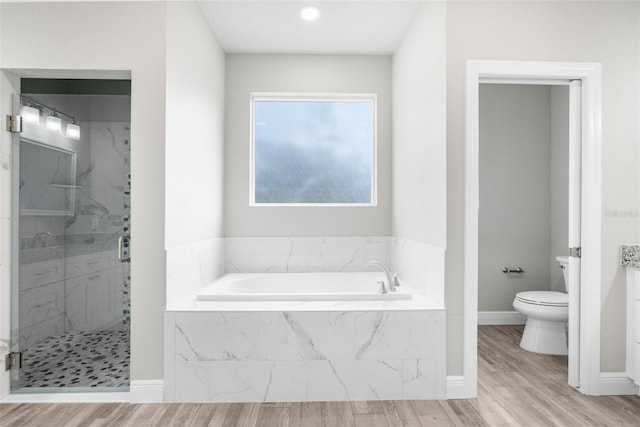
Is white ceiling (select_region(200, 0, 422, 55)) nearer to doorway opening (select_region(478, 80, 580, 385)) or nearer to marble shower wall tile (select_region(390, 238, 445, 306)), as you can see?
doorway opening (select_region(478, 80, 580, 385))

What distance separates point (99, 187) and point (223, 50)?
5.46 ft

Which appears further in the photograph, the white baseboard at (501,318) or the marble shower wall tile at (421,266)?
the white baseboard at (501,318)

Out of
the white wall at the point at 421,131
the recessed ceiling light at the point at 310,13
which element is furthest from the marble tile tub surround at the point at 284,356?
the recessed ceiling light at the point at 310,13

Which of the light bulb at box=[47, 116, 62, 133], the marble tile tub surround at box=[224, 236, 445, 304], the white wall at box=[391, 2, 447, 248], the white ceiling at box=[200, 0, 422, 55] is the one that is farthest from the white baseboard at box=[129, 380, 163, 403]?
the white ceiling at box=[200, 0, 422, 55]

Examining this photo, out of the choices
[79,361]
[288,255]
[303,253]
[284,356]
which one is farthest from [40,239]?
[303,253]

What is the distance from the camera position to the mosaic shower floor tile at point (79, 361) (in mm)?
2416

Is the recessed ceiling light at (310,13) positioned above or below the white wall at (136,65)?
above

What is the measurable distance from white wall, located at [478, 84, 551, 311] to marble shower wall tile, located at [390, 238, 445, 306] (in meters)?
1.13

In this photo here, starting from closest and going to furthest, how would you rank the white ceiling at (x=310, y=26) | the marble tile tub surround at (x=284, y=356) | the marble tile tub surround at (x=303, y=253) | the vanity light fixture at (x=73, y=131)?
the marble tile tub surround at (x=284, y=356)
the vanity light fixture at (x=73, y=131)
the white ceiling at (x=310, y=26)
the marble tile tub surround at (x=303, y=253)

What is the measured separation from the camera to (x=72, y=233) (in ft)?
8.11

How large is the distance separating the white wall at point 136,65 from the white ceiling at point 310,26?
24.9 inches

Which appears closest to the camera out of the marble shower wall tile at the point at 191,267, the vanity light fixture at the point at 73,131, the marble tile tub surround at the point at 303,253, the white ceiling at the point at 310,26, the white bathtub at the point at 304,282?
the marble shower wall tile at the point at 191,267

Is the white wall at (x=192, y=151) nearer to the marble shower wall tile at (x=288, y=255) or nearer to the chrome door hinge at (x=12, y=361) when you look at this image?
the marble shower wall tile at (x=288, y=255)

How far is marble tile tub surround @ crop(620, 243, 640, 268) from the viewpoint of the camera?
2.33m
